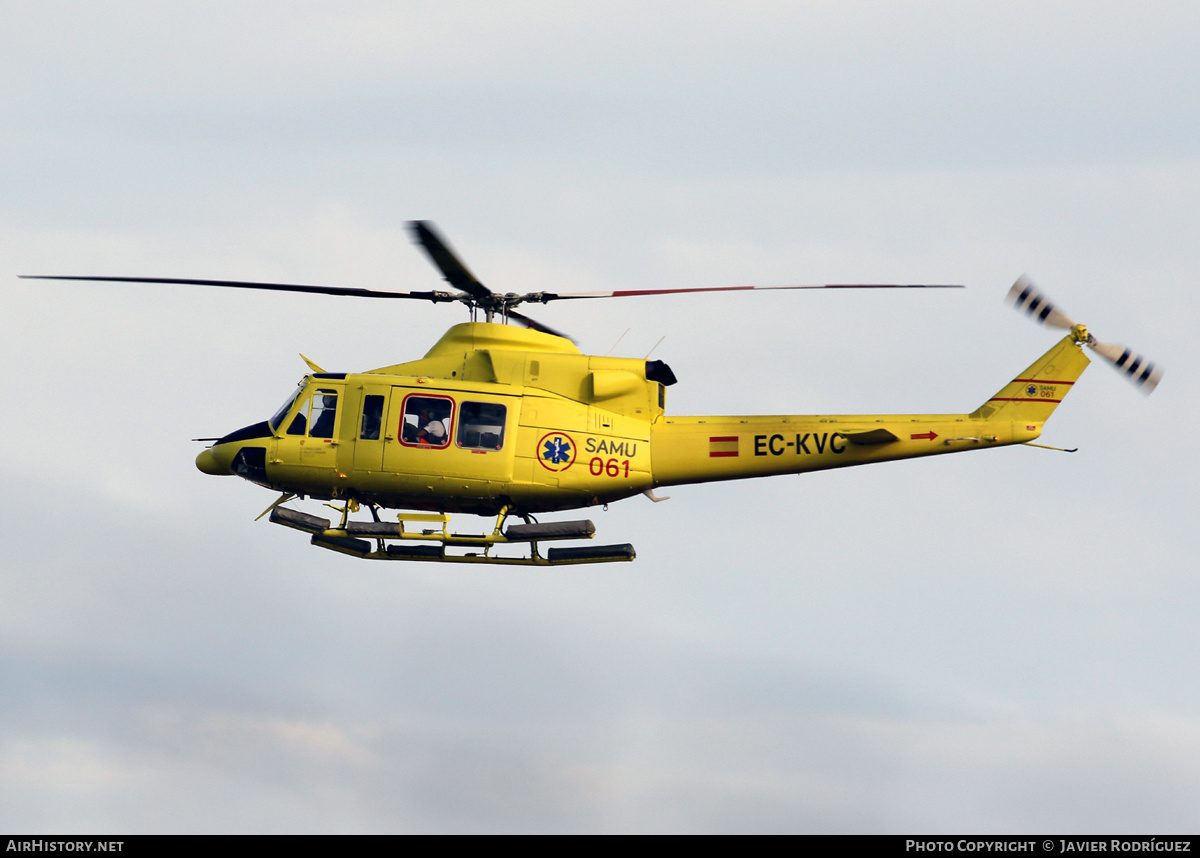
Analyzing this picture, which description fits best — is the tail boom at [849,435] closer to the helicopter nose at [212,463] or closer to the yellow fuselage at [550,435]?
the yellow fuselage at [550,435]

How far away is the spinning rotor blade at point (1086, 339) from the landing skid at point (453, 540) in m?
9.92

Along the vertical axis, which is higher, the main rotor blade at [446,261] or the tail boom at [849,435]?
the main rotor blade at [446,261]

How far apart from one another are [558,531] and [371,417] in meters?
4.78

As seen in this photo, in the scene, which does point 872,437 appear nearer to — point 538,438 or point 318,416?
point 538,438

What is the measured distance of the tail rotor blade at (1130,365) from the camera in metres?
27.1

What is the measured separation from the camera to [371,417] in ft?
92.5

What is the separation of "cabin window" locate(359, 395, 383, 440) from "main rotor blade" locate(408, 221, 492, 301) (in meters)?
3.02

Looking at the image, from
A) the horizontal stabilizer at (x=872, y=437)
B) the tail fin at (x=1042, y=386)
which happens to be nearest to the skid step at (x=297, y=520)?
the horizontal stabilizer at (x=872, y=437)

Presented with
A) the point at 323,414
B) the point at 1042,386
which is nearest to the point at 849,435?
the point at 1042,386

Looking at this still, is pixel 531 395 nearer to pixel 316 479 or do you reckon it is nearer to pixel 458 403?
pixel 458 403
